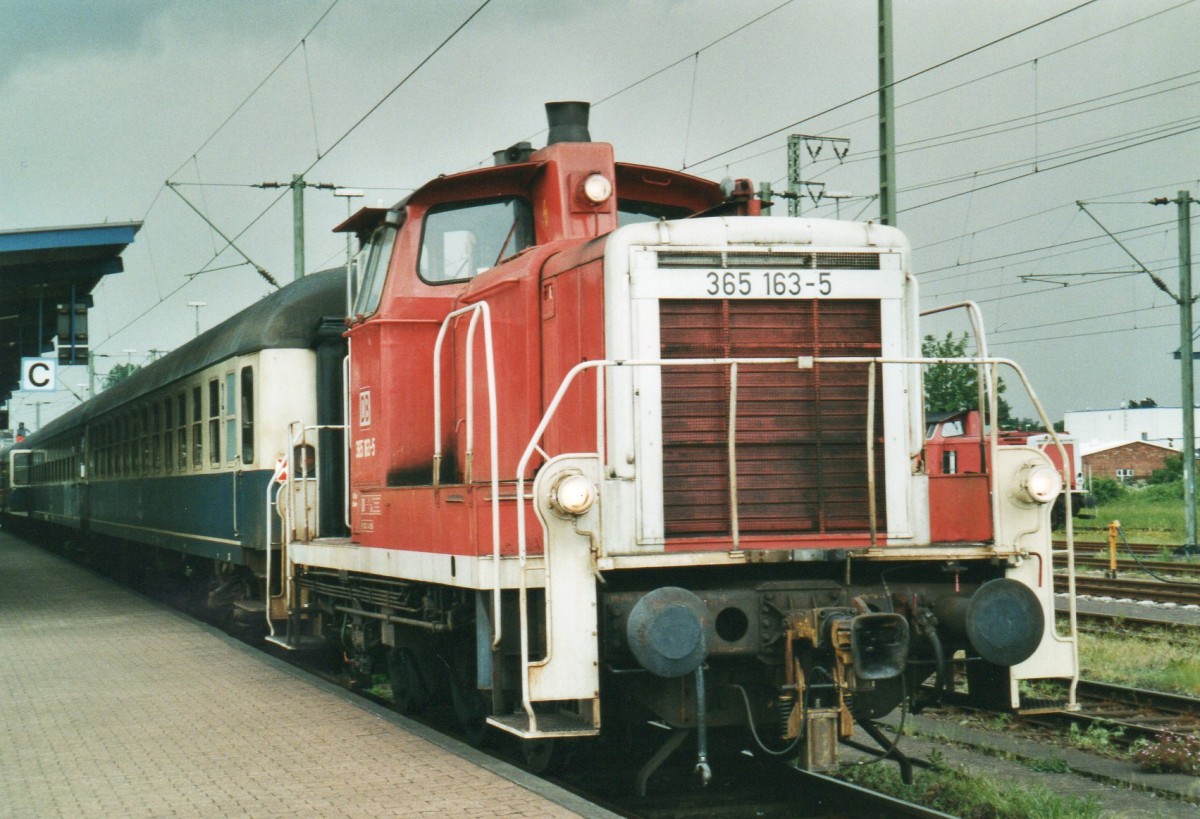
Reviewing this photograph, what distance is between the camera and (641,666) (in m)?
5.92

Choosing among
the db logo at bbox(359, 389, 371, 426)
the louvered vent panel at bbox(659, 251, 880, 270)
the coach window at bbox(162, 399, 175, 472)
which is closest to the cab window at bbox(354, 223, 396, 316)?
the db logo at bbox(359, 389, 371, 426)

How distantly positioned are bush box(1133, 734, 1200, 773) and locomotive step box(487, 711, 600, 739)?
3.84 m

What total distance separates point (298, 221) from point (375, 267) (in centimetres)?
1319

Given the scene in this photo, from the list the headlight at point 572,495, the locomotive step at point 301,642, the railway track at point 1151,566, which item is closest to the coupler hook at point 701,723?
the headlight at point 572,495

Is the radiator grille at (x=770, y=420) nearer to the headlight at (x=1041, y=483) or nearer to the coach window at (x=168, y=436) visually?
the headlight at (x=1041, y=483)

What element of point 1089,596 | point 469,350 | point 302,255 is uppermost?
point 302,255

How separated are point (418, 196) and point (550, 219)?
0.81 m

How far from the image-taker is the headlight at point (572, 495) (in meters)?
5.79

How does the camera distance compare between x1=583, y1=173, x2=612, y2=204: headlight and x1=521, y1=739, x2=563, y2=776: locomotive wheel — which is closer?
x1=521, y1=739, x2=563, y2=776: locomotive wheel

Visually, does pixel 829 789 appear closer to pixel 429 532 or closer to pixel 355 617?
pixel 429 532

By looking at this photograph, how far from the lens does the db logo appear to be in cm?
848

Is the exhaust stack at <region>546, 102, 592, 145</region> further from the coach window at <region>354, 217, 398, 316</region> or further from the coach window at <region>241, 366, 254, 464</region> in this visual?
the coach window at <region>241, 366, 254, 464</region>

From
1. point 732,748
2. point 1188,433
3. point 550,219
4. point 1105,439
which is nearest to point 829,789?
point 732,748

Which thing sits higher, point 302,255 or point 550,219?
point 302,255
